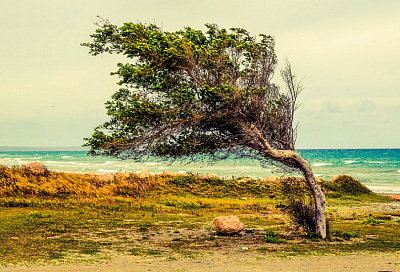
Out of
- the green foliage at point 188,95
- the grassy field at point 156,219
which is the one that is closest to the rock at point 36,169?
the grassy field at point 156,219

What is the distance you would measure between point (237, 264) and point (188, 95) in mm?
5454

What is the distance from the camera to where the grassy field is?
1239cm

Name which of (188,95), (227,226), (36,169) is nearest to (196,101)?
(188,95)

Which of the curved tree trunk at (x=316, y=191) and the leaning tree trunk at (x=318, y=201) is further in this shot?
the leaning tree trunk at (x=318, y=201)

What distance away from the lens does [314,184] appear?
14.9 m

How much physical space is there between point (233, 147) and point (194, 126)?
5.63 feet

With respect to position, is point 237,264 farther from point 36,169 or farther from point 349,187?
point 349,187

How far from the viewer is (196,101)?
13.3 metres

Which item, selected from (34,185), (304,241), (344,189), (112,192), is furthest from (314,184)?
(344,189)

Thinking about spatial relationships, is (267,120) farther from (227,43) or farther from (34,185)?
(34,185)

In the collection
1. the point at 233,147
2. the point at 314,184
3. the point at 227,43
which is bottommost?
the point at 314,184

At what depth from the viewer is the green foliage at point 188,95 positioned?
13.0 meters

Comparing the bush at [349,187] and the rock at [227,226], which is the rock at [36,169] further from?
the bush at [349,187]

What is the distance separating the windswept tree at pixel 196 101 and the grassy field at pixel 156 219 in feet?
9.18
